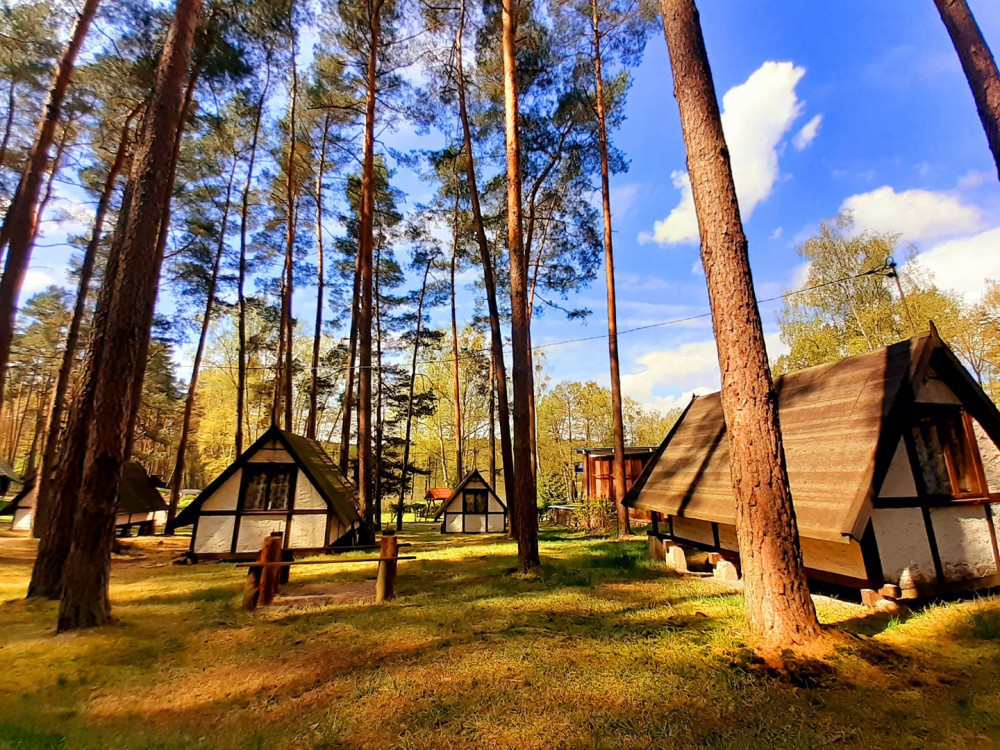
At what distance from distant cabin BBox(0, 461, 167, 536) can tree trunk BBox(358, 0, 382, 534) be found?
10.9 meters

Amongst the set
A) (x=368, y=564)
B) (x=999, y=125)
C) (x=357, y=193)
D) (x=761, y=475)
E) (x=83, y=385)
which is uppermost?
(x=357, y=193)

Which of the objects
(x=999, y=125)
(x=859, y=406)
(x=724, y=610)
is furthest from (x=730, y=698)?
(x=999, y=125)

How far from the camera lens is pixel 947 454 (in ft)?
18.4

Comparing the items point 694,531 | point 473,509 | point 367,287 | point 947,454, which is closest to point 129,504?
point 367,287

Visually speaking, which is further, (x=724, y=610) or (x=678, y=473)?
(x=678, y=473)

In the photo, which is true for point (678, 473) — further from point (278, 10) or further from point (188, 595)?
point (278, 10)

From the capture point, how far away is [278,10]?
33.8 feet

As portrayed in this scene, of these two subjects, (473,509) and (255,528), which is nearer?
(255,528)

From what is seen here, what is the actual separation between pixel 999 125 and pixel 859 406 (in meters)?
3.45

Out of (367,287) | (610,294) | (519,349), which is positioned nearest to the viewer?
(519,349)

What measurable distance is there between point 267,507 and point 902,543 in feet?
40.6

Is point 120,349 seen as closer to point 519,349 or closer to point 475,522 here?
point 519,349

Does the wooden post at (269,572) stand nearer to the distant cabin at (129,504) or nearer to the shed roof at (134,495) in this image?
the distant cabin at (129,504)

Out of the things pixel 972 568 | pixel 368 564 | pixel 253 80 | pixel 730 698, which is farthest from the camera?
pixel 253 80
